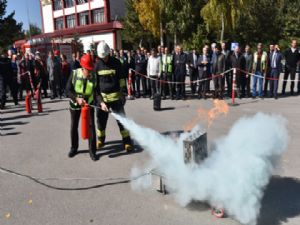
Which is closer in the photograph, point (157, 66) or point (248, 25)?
point (157, 66)

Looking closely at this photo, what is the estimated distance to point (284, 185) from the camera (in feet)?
17.9

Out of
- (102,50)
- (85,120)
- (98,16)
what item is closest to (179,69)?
(102,50)

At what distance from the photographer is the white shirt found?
14319mm

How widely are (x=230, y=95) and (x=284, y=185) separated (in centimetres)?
883

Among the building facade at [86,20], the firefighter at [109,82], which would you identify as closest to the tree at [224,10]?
the firefighter at [109,82]

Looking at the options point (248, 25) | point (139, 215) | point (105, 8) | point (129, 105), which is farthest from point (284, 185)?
point (105, 8)

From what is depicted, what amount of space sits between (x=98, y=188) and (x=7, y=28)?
121ft

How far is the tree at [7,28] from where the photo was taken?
3794 centimetres

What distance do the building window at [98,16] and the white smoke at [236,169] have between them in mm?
51468

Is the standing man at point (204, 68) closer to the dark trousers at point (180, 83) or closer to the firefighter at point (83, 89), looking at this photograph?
the dark trousers at point (180, 83)

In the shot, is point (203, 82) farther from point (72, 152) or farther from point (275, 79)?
point (72, 152)

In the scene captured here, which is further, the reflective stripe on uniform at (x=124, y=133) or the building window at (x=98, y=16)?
the building window at (x=98, y=16)

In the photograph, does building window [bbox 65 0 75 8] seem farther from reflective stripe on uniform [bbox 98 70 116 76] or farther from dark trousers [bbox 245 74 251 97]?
reflective stripe on uniform [bbox 98 70 116 76]

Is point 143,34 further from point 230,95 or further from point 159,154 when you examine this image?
point 159,154
